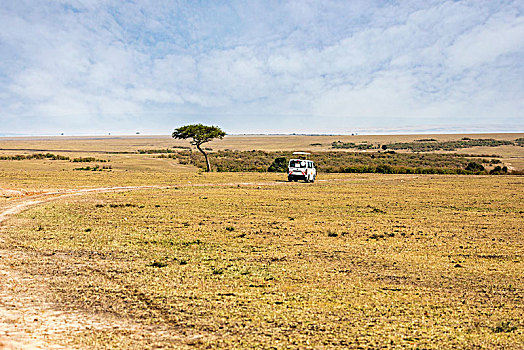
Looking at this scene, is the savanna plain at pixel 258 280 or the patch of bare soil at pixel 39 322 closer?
the patch of bare soil at pixel 39 322

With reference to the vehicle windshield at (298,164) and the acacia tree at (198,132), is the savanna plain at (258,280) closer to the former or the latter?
the vehicle windshield at (298,164)

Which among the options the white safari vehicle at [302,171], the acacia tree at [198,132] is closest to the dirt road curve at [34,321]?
the white safari vehicle at [302,171]

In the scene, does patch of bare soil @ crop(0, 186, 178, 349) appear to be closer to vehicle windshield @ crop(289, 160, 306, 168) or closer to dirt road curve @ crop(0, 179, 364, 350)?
dirt road curve @ crop(0, 179, 364, 350)

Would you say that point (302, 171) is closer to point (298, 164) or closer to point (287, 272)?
point (298, 164)

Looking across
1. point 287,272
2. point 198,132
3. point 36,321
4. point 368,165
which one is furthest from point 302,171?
point 36,321

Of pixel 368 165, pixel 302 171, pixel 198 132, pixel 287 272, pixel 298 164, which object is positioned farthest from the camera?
pixel 368 165

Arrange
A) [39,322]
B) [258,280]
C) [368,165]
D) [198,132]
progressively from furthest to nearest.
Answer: [368,165], [198,132], [258,280], [39,322]

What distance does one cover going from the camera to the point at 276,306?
25.7 ft

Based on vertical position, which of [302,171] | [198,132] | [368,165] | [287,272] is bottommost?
[368,165]

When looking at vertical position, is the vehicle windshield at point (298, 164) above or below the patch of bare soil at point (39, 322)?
above

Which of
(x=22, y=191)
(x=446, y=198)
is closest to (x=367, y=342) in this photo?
(x=446, y=198)

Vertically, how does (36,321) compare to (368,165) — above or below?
above

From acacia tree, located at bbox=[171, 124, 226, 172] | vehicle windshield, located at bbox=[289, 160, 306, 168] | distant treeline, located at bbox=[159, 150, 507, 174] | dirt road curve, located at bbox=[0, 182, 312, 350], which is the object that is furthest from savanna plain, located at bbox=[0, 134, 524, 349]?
distant treeline, located at bbox=[159, 150, 507, 174]

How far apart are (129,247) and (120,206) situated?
9.64 m
